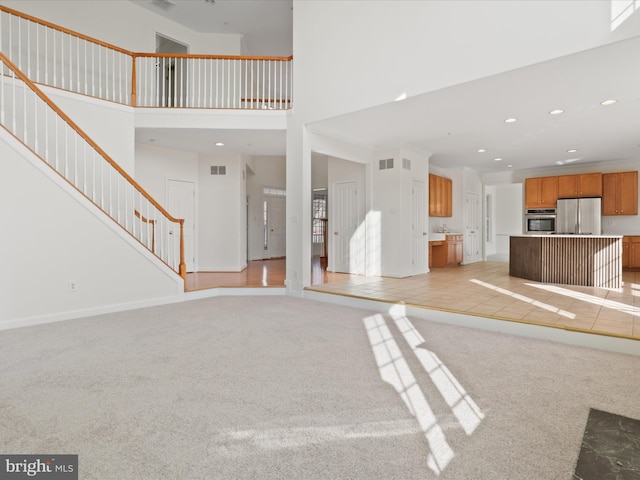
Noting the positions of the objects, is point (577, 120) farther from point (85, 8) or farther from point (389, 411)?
point (85, 8)

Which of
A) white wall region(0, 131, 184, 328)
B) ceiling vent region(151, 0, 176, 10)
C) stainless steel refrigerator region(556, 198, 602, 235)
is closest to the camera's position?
white wall region(0, 131, 184, 328)

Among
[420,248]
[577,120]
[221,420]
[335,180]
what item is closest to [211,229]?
[335,180]

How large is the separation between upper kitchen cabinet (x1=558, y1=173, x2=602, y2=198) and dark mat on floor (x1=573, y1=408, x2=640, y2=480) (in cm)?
825

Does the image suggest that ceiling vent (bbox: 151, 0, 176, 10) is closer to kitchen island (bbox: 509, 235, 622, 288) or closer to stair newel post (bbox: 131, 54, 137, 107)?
stair newel post (bbox: 131, 54, 137, 107)

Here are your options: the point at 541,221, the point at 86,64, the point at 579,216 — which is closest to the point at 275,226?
the point at 86,64

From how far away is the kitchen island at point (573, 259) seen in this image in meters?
5.91

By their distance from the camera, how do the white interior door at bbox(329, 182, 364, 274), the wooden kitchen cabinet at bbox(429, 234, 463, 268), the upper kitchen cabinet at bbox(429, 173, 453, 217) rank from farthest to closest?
the wooden kitchen cabinet at bbox(429, 234, 463, 268) < the upper kitchen cabinet at bbox(429, 173, 453, 217) < the white interior door at bbox(329, 182, 364, 274)

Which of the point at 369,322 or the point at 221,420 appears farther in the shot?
the point at 369,322

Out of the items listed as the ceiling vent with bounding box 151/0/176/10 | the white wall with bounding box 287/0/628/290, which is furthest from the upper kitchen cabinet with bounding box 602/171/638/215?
the ceiling vent with bounding box 151/0/176/10

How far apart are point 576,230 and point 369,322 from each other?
7.15 m

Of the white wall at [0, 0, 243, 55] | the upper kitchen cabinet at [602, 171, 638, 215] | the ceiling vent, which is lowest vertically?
the upper kitchen cabinet at [602, 171, 638, 215]

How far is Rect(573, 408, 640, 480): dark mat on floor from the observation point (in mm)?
1647

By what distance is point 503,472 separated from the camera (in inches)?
64.7

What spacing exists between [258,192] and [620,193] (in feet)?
31.3
